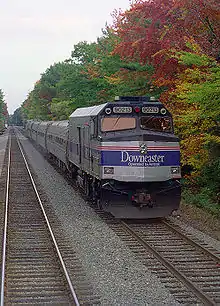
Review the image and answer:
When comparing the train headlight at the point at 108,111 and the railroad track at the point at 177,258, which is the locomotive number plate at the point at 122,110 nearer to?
the train headlight at the point at 108,111

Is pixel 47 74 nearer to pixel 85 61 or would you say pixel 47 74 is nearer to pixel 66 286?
pixel 85 61

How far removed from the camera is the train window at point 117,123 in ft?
48.2

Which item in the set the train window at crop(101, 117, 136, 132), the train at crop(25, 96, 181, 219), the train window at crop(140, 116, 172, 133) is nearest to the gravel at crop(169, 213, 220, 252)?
the train at crop(25, 96, 181, 219)

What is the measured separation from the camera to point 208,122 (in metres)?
16.3

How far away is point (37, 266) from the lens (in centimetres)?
996

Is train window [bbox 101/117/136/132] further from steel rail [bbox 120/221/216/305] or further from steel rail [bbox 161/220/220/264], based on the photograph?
steel rail [bbox 120/221/216/305]

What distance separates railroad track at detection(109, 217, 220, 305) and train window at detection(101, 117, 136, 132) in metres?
2.84

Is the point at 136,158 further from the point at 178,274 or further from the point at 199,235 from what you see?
the point at 178,274

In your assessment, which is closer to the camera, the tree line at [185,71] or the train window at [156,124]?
the tree line at [185,71]

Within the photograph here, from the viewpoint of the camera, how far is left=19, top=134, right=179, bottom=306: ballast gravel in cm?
820

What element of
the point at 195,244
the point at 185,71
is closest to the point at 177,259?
the point at 195,244

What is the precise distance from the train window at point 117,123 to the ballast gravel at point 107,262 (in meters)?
2.85

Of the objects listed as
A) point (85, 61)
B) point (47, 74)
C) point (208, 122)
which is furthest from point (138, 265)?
point (47, 74)

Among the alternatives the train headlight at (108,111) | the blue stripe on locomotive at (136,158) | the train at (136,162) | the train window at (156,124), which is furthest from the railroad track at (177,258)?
the train headlight at (108,111)
